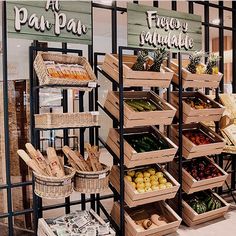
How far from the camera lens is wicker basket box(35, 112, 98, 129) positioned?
3053mm

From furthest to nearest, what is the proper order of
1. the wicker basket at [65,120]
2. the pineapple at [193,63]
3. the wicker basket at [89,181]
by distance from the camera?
the pineapple at [193,63] → the wicker basket at [89,181] → the wicker basket at [65,120]

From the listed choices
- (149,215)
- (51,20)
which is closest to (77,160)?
(149,215)

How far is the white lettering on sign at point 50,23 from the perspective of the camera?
338 centimetres

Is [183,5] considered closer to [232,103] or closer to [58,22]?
[232,103]

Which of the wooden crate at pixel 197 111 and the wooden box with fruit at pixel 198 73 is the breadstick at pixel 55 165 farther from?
the wooden box with fruit at pixel 198 73

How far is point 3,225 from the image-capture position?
159 inches

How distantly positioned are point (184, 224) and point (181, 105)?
4.76ft

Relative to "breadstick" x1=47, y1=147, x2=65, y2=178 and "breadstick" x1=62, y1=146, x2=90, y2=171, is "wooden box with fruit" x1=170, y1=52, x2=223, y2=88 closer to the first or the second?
"breadstick" x1=62, y1=146, x2=90, y2=171

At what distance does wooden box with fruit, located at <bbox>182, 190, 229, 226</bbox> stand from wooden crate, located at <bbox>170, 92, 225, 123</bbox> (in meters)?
1.01

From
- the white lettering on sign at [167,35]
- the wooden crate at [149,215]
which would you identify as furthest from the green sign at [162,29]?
the wooden crate at [149,215]

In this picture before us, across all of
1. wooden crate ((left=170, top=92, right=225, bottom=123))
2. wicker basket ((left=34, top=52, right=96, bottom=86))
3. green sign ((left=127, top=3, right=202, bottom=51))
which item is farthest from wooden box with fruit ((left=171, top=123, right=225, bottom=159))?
wicker basket ((left=34, top=52, right=96, bottom=86))

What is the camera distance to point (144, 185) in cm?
366

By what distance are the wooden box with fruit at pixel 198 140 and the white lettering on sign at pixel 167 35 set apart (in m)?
1.11

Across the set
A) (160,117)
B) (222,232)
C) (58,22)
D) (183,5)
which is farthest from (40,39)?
(183,5)
